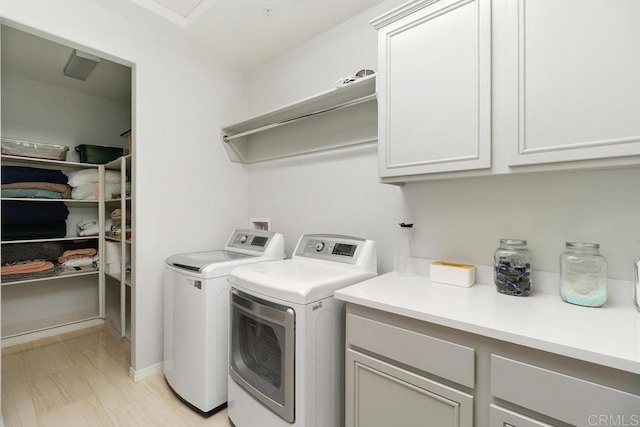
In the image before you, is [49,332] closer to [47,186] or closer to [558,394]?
[47,186]

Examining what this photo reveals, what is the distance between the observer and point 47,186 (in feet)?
8.38

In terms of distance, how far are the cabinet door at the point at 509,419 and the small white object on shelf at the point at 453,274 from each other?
0.56 meters

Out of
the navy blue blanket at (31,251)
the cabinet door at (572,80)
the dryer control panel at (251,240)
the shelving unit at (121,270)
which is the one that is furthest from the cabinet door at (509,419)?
the navy blue blanket at (31,251)

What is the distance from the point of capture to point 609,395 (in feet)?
2.31

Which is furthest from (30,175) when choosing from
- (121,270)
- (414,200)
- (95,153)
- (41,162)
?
(414,200)

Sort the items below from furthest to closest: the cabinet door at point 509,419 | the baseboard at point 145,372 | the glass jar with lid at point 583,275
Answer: the baseboard at point 145,372 → the glass jar with lid at point 583,275 → the cabinet door at point 509,419

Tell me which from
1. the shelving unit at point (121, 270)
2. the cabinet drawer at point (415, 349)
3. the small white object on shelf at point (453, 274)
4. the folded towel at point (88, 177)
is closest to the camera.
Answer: the cabinet drawer at point (415, 349)

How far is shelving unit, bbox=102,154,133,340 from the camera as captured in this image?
8.16 feet

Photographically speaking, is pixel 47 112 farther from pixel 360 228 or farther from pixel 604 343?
pixel 604 343

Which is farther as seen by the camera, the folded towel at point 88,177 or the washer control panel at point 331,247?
the folded towel at point 88,177

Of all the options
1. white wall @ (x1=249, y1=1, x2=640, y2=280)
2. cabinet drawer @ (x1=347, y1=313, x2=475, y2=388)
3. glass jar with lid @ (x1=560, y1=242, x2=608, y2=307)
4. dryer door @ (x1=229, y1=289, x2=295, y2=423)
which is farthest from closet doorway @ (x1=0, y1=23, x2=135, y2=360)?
glass jar with lid @ (x1=560, y1=242, x2=608, y2=307)

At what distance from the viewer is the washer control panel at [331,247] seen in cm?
162

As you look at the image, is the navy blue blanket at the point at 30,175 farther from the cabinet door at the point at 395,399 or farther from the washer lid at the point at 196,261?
the cabinet door at the point at 395,399

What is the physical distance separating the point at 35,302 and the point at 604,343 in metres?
4.05
